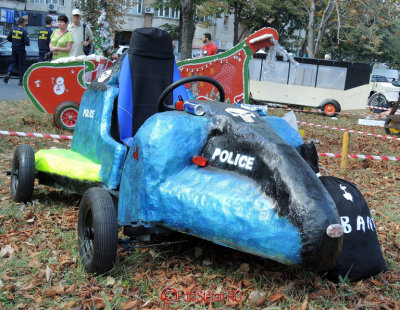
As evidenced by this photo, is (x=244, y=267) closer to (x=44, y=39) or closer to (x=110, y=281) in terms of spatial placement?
(x=110, y=281)

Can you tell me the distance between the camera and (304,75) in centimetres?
1619

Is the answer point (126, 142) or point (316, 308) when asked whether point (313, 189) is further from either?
point (126, 142)

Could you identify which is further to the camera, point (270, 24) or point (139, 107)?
point (270, 24)

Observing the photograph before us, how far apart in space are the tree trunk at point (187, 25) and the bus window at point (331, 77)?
554 cm

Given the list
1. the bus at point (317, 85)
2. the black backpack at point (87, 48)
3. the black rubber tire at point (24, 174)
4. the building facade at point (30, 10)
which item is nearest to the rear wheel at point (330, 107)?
the bus at point (317, 85)

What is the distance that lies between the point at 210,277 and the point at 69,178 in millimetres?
1660

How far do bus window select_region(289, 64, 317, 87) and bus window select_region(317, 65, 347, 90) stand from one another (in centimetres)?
19

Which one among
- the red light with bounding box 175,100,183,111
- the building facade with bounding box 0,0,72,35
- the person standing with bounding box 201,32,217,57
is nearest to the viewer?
the red light with bounding box 175,100,183,111

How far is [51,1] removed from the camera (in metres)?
40.6

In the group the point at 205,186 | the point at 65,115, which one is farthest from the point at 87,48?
the point at 205,186

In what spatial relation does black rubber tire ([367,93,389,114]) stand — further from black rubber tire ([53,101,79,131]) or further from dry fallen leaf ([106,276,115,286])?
dry fallen leaf ([106,276,115,286])

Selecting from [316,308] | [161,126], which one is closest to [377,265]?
[316,308]

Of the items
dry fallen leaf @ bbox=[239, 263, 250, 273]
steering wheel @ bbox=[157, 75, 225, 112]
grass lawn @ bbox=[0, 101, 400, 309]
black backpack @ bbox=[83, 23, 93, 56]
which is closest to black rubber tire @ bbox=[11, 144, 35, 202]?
grass lawn @ bbox=[0, 101, 400, 309]

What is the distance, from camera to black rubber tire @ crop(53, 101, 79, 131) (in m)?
8.06
